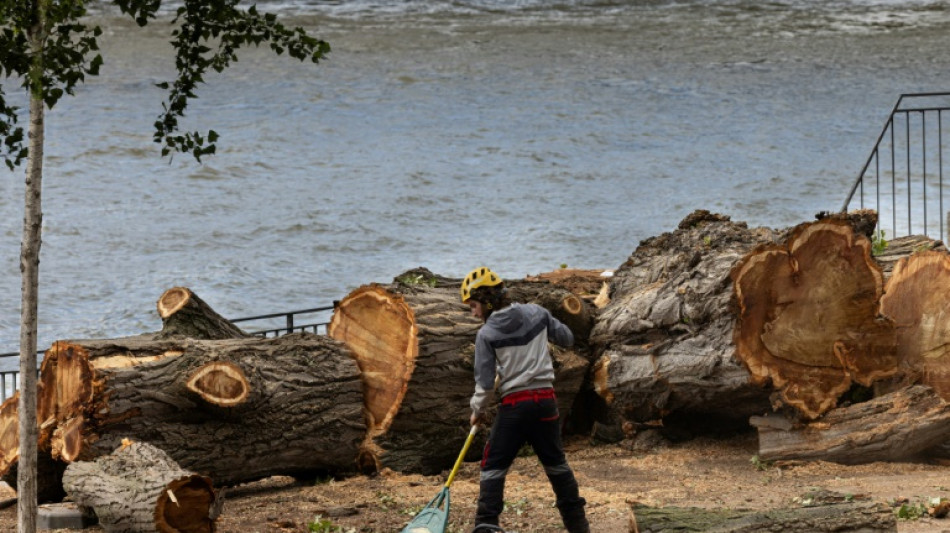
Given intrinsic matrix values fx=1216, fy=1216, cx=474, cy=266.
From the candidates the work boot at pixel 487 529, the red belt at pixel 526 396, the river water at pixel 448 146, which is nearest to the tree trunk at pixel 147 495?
the work boot at pixel 487 529

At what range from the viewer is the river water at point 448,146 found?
1878 cm

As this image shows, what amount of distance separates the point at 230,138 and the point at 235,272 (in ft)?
22.8

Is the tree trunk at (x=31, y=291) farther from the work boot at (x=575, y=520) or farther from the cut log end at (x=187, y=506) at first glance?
the work boot at (x=575, y=520)

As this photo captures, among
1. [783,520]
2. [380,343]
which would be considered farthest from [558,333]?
[380,343]

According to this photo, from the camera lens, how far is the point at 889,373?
8.94m

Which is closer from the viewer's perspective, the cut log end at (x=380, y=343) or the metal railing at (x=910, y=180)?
the cut log end at (x=380, y=343)

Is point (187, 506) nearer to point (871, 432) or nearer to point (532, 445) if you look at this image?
point (532, 445)

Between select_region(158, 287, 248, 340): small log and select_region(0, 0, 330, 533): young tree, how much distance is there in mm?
2934

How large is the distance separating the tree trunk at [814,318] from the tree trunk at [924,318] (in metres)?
0.16

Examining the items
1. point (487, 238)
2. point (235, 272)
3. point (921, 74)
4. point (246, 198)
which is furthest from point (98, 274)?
point (921, 74)

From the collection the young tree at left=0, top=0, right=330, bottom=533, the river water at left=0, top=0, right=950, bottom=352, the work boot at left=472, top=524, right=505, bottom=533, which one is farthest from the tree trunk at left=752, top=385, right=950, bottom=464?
the river water at left=0, top=0, right=950, bottom=352

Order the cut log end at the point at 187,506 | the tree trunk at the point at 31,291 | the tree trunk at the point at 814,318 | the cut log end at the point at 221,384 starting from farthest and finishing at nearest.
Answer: the tree trunk at the point at 814,318 < the cut log end at the point at 221,384 < the cut log end at the point at 187,506 < the tree trunk at the point at 31,291

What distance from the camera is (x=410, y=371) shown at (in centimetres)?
894

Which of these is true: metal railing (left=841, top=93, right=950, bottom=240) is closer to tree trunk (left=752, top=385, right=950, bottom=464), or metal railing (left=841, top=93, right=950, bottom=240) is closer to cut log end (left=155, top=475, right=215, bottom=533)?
tree trunk (left=752, top=385, right=950, bottom=464)
